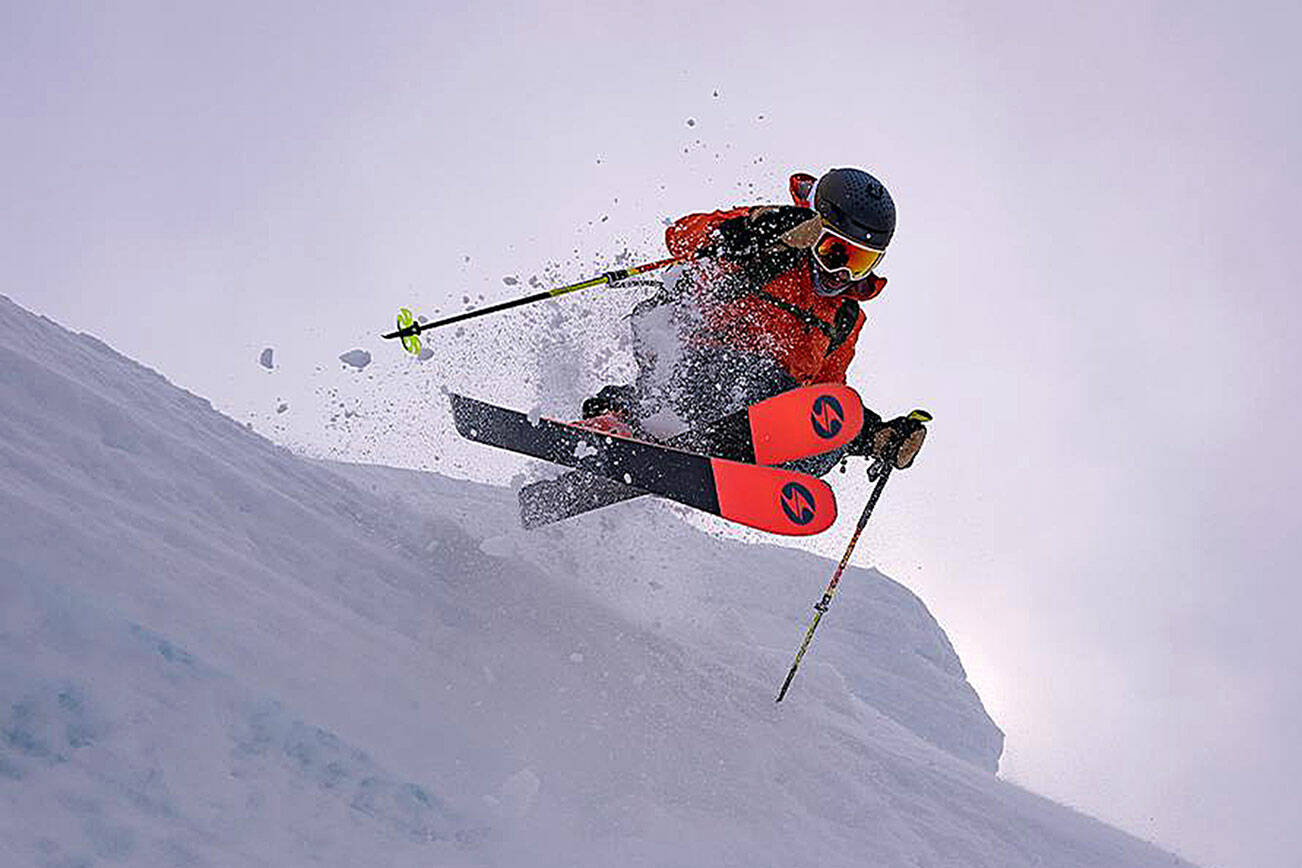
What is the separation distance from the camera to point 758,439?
5.63 meters

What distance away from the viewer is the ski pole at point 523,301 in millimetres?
5215

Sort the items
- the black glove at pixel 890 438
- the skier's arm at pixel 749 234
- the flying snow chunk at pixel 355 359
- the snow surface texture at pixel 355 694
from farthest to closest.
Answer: the black glove at pixel 890 438 < the skier's arm at pixel 749 234 < the flying snow chunk at pixel 355 359 < the snow surface texture at pixel 355 694

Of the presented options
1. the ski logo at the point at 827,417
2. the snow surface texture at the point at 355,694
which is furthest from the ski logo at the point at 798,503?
the snow surface texture at the point at 355,694

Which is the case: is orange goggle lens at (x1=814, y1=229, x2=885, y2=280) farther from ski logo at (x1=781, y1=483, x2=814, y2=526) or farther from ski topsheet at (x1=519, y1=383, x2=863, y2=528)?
ski logo at (x1=781, y1=483, x2=814, y2=526)

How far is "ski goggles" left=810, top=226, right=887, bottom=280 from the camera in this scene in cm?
568

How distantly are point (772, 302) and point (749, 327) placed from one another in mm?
203

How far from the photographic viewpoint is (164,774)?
236 centimetres

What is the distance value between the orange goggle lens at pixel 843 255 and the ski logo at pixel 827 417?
766 millimetres

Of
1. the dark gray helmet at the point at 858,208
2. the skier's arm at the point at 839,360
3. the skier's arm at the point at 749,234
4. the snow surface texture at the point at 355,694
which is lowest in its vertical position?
the snow surface texture at the point at 355,694

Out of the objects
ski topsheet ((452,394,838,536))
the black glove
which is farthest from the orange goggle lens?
ski topsheet ((452,394,838,536))

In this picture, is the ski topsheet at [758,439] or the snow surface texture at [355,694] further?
the ski topsheet at [758,439]

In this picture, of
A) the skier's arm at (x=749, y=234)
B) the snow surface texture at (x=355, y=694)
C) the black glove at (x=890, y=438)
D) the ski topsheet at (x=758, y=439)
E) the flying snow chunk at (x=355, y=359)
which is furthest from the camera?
the black glove at (x=890, y=438)

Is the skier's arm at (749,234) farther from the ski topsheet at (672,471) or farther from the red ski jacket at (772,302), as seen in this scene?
the ski topsheet at (672,471)

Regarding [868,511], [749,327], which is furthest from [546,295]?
[868,511]
